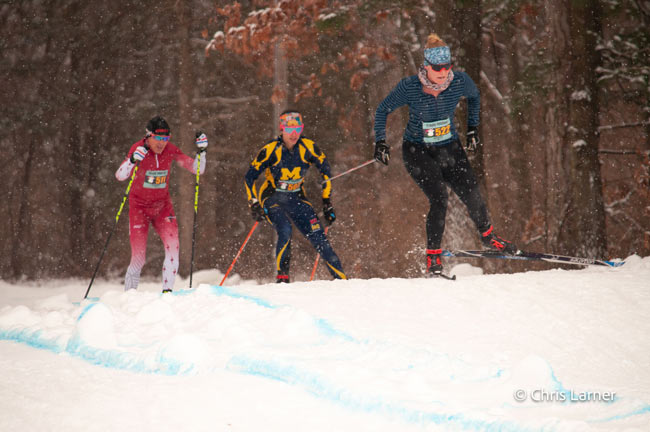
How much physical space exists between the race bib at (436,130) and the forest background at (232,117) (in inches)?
160

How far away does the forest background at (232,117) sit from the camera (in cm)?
1097

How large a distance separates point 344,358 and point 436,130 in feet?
9.60

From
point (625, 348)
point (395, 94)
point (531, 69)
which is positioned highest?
point (531, 69)

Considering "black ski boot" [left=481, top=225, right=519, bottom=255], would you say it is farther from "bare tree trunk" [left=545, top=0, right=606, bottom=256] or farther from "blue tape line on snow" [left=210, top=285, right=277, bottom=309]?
"blue tape line on snow" [left=210, top=285, right=277, bottom=309]

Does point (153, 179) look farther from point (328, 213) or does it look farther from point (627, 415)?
point (627, 415)

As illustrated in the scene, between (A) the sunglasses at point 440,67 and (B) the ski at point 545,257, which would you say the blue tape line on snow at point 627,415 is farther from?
(A) the sunglasses at point 440,67

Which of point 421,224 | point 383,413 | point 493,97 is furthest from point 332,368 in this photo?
point 493,97

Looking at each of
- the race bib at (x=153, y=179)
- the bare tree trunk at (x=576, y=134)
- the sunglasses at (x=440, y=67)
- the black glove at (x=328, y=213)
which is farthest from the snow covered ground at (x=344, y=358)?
the bare tree trunk at (x=576, y=134)

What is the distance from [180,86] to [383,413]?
31.4ft

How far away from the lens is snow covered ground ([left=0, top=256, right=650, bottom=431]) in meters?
3.00

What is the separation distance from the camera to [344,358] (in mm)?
3703

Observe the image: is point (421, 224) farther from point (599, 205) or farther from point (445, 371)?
point (445, 371)

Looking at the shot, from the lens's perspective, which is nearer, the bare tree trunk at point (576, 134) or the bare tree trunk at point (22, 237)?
the bare tree trunk at point (576, 134)

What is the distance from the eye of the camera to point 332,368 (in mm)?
3463
